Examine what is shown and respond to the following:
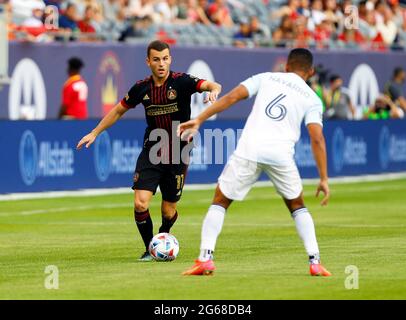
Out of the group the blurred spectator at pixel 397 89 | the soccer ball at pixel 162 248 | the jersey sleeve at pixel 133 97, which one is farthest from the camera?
the blurred spectator at pixel 397 89

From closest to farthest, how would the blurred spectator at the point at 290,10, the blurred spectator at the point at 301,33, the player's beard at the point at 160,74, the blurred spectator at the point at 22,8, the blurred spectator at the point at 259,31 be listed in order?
the player's beard at the point at 160,74
the blurred spectator at the point at 22,8
the blurred spectator at the point at 259,31
the blurred spectator at the point at 301,33
the blurred spectator at the point at 290,10

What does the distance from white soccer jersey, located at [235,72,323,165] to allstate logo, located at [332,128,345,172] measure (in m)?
19.1

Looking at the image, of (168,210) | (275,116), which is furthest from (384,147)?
(275,116)

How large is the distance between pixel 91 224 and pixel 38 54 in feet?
27.9

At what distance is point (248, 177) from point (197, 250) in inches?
143

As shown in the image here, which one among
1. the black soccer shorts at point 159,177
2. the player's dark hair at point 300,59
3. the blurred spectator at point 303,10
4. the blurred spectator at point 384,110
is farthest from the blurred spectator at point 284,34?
the player's dark hair at point 300,59

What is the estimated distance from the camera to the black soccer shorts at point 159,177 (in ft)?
49.4

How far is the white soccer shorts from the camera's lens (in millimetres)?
12906

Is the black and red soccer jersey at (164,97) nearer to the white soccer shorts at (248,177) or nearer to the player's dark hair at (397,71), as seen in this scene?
the white soccer shorts at (248,177)

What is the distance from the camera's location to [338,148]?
1270 inches

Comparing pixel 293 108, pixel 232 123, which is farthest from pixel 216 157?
pixel 293 108

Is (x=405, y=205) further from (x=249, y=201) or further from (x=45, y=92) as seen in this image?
(x=45, y=92)

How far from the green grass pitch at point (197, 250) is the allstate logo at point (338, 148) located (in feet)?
17.6

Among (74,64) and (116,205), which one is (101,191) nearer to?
(74,64)
